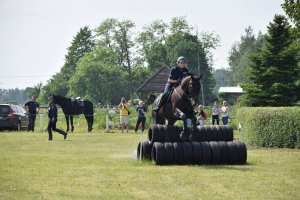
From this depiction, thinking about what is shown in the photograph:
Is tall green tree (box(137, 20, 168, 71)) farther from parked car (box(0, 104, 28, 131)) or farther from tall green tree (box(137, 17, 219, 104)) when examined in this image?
parked car (box(0, 104, 28, 131))

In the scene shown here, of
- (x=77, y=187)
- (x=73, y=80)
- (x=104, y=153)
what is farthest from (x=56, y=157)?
(x=73, y=80)

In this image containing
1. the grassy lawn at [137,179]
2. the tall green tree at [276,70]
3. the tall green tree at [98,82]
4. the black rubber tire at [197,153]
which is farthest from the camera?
the tall green tree at [98,82]

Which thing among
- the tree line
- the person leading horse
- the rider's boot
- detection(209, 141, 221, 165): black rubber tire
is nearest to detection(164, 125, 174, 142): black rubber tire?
the person leading horse

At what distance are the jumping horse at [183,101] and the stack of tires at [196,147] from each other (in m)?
0.46

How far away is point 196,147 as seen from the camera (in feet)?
51.3

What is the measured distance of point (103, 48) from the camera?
110250 millimetres

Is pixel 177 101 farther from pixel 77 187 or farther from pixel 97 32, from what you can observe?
pixel 97 32

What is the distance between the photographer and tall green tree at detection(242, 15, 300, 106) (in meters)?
32.9

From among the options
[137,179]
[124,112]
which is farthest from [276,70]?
[137,179]

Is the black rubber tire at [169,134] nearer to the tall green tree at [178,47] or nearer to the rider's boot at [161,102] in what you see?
the rider's boot at [161,102]

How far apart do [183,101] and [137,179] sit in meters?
4.10

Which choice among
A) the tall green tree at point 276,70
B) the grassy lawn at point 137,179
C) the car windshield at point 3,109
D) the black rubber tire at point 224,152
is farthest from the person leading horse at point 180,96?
the car windshield at point 3,109

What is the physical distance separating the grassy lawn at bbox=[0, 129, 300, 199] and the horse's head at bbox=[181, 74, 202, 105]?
2.00 m

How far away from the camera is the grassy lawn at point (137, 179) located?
10.8 metres
